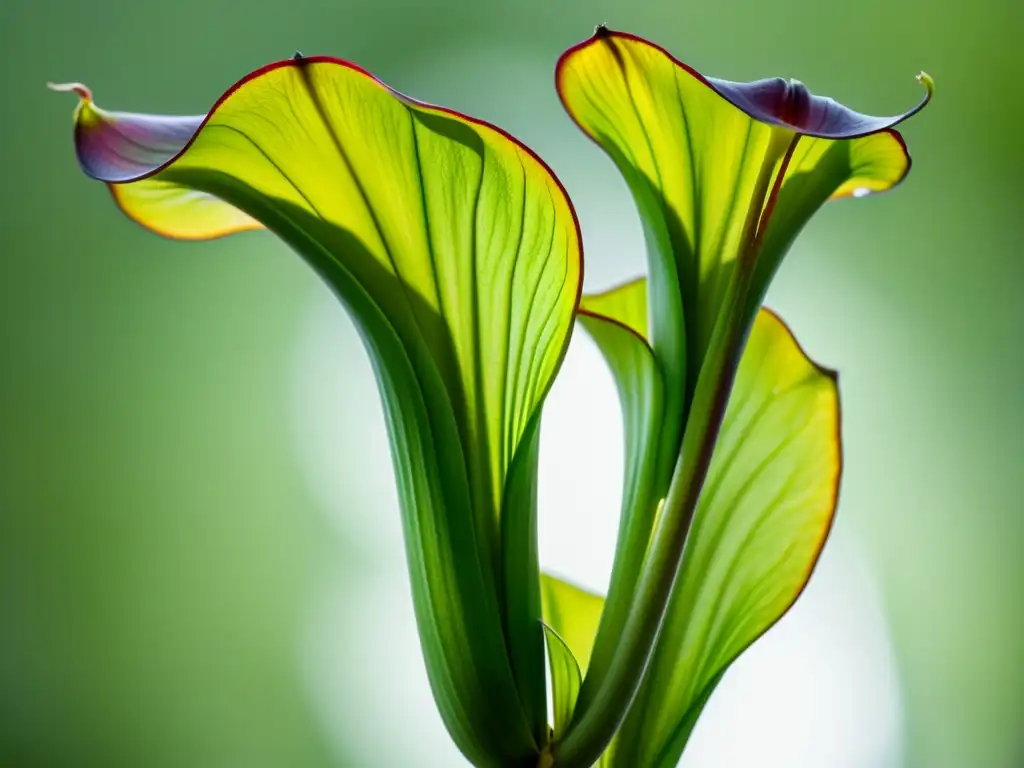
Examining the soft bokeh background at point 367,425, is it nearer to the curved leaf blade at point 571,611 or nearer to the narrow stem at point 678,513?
the curved leaf blade at point 571,611

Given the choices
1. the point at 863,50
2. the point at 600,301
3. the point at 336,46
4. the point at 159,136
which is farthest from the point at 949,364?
the point at 159,136

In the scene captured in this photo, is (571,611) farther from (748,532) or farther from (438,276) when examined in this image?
(438,276)

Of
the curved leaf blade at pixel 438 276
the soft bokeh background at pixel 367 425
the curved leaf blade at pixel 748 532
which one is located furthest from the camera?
the soft bokeh background at pixel 367 425

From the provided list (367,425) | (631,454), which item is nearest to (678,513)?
(631,454)

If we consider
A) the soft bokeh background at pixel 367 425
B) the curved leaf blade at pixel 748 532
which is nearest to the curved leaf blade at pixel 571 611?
the curved leaf blade at pixel 748 532

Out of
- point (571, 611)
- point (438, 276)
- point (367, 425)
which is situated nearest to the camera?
point (438, 276)

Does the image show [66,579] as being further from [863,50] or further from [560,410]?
[863,50]

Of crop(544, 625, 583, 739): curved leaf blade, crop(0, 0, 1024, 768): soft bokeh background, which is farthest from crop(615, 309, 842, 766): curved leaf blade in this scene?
crop(0, 0, 1024, 768): soft bokeh background
